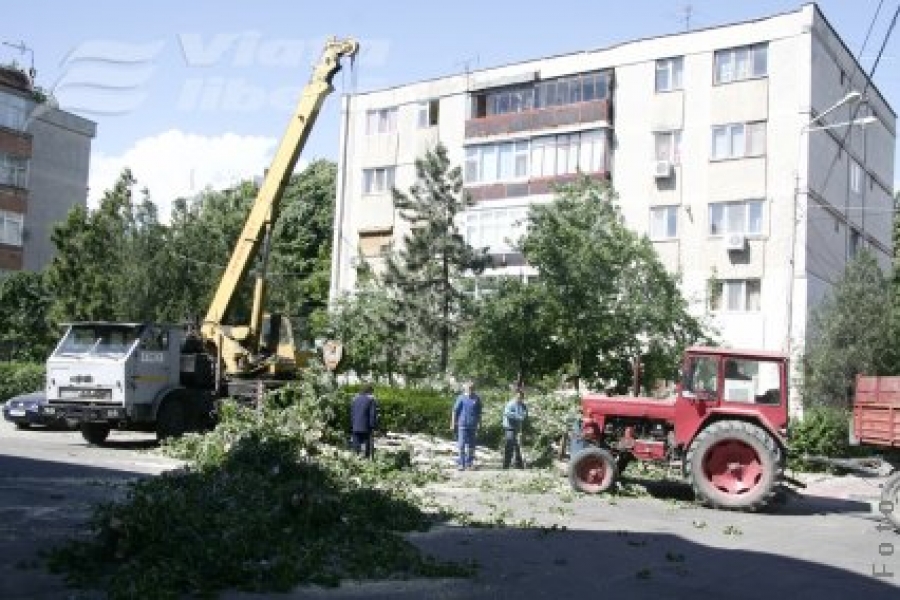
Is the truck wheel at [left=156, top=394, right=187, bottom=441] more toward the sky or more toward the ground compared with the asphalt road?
more toward the sky

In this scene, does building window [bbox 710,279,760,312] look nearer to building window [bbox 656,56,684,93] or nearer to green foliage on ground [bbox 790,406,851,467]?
building window [bbox 656,56,684,93]

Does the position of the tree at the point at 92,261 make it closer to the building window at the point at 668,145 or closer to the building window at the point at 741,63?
the building window at the point at 668,145

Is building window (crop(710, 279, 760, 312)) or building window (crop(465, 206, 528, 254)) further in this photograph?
building window (crop(465, 206, 528, 254))

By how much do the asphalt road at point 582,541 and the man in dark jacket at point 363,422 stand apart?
182 cm

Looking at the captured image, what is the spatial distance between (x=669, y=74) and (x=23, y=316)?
27.1 metres

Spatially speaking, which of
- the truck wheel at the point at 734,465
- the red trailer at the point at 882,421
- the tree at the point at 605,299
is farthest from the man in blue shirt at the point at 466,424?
the red trailer at the point at 882,421

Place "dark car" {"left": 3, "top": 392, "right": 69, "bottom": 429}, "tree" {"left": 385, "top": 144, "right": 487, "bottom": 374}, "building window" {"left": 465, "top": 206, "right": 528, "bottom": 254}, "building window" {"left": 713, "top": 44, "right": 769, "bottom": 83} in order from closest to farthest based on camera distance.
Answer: "dark car" {"left": 3, "top": 392, "right": 69, "bottom": 429} → "tree" {"left": 385, "top": 144, "right": 487, "bottom": 374} → "building window" {"left": 713, "top": 44, "right": 769, "bottom": 83} → "building window" {"left": 465, "top": 206, "right": 528, "bottom": 254}

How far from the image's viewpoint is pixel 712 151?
36.2 meters

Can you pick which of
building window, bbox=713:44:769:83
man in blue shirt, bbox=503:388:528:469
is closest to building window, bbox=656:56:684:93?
building window, bbox=713:44:769:83

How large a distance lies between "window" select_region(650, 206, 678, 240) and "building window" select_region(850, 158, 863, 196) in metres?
7.47

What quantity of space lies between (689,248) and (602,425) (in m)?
20.7

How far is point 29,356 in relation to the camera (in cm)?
4019

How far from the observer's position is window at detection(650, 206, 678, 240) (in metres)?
37.0

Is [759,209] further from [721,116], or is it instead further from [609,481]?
[609,481]
